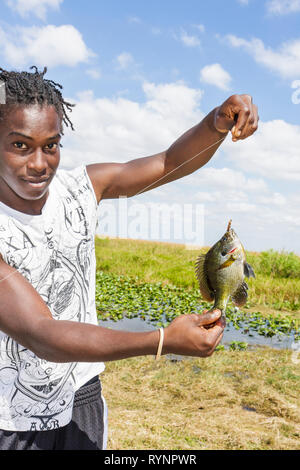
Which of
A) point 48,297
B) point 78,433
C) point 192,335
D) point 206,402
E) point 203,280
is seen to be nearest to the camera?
point 192,335

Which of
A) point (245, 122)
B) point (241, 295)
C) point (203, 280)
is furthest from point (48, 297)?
point (245, 122)

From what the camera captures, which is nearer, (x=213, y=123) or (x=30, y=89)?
(x=30, y=89)

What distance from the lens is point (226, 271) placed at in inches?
84.9

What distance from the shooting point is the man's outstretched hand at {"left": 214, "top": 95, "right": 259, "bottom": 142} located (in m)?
2.21

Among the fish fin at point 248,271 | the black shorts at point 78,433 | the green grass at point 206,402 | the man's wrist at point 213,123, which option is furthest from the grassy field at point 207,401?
the man's wrist at point 213,123

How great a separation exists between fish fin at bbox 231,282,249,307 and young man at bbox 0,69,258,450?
20.8 inches

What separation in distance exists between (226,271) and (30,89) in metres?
1.26

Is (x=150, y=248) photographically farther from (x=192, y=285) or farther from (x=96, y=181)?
(x=96, y=181)

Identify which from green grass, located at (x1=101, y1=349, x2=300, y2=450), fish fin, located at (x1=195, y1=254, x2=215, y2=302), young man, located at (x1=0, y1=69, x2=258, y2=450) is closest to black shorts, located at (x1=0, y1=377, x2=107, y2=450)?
young man, located at (x1=0, y1=69, x2=258, y2=450)

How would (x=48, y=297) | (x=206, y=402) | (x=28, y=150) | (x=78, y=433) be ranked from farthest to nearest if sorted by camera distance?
1. (x=206, y=402)
2. (x=78, y=433)
3. (x=48, y=297)
4. (x=28, y=150)

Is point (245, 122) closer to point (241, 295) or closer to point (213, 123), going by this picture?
point (213, 123)

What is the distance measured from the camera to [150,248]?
53.1 feet

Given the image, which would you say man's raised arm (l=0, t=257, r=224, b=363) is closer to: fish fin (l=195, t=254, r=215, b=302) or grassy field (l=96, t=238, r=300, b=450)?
fish fin (l=195, t=254, r=215, b=302)

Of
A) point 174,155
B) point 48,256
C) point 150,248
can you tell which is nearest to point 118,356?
point 48,256
